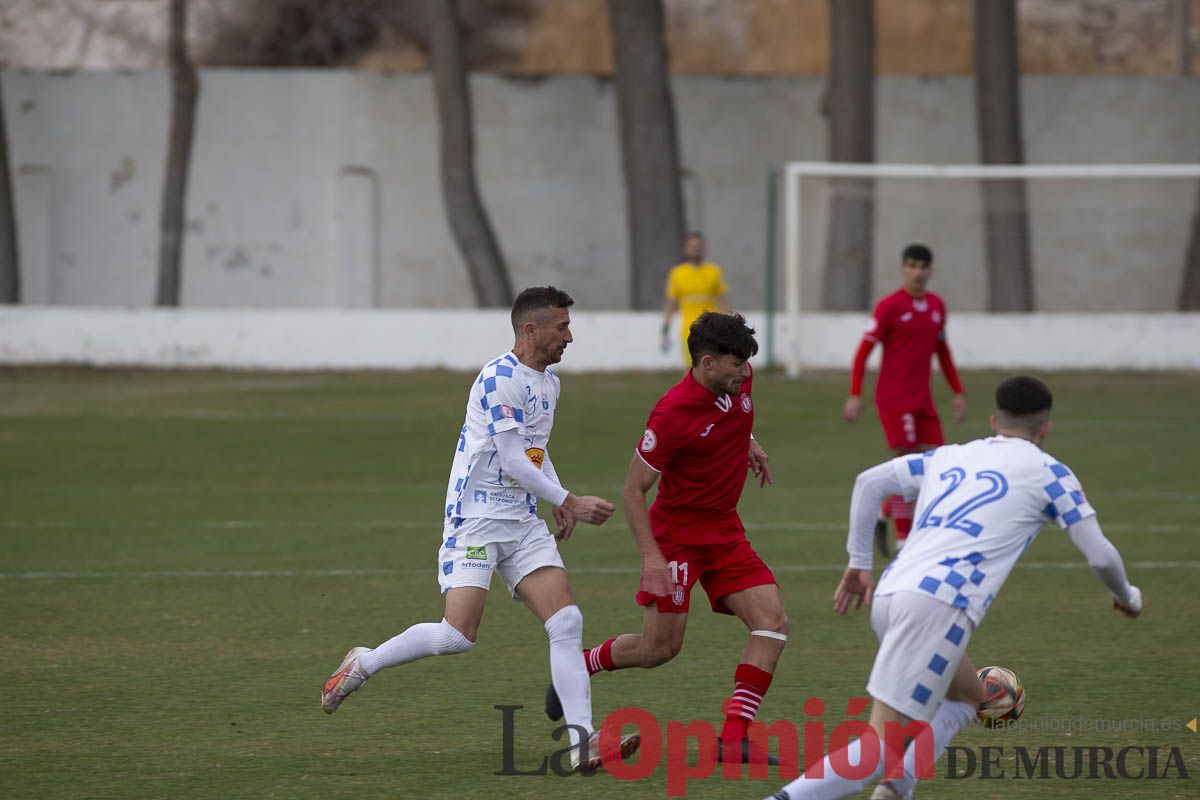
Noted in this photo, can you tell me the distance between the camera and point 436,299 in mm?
31328

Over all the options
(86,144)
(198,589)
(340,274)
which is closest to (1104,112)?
(340,274)

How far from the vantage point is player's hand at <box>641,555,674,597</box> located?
6.18 meters

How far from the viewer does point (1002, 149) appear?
28.2 meters

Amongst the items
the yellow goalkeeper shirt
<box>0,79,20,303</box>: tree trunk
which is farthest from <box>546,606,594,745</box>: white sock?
<box>0,79,20,303</box>: tree trunk

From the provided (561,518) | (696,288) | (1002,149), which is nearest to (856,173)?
(696,288)

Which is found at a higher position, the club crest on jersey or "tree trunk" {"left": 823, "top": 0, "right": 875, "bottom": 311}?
"tree trunk" {"left": 823, "top": 0, "right": 875, "bottom": 311}

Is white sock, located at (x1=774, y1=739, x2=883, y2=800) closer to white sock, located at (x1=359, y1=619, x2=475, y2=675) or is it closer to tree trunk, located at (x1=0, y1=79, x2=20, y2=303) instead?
A: white sock, located at (x1=359, y1=619, x2=475, y2=675)

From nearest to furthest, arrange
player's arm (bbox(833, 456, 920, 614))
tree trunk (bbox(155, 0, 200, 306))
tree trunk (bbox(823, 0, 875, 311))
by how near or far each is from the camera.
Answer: player's arm (bbox(833, 456, 920, 614))
tree trunk (bbox(823, 0, 875, 311))
tree trunk (bbox(155, 0, 200, 306))

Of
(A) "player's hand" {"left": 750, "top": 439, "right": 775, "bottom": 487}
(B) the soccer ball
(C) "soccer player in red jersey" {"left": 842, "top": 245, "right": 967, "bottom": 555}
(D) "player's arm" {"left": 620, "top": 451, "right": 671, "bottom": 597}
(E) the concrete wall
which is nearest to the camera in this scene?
(B) the soccer ball

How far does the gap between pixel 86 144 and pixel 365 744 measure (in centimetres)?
2624

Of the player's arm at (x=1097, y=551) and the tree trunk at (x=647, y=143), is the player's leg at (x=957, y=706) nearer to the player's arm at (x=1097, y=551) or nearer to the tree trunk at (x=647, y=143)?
the player's arm at (x=1097, y=551)

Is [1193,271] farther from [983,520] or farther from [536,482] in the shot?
[983,520]

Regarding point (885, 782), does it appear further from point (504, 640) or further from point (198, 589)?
point (198, 589)

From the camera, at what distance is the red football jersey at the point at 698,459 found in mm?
6328
